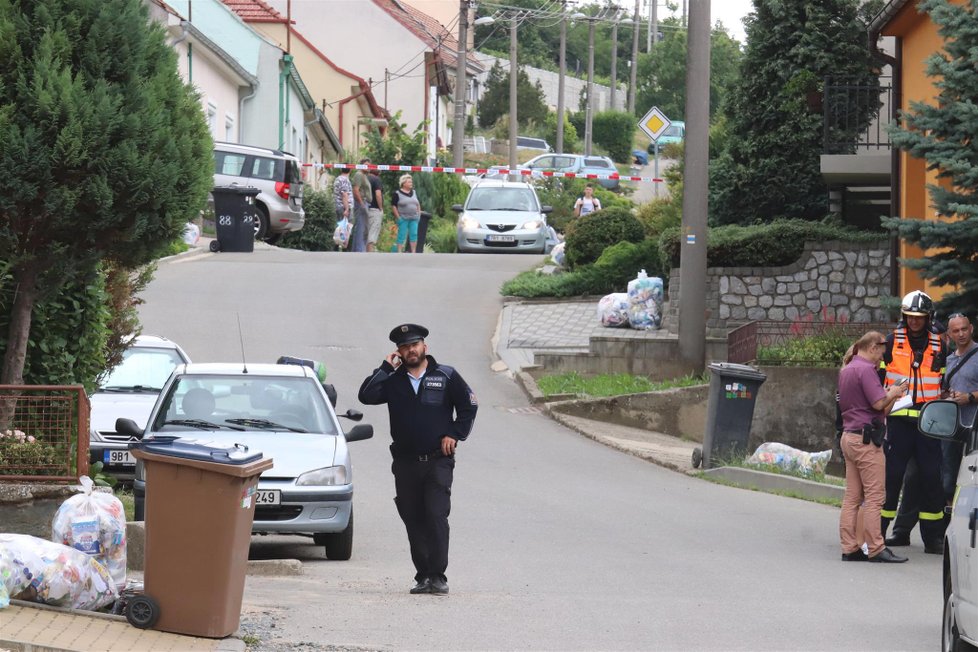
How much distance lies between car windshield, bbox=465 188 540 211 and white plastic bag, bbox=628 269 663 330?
39.6 ft

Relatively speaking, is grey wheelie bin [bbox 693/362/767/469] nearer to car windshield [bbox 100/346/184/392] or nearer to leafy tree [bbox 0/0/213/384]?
car windshield [bbox 100/346/184/392]

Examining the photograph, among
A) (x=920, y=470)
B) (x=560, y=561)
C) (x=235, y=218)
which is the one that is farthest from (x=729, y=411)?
(x=235, y=218)

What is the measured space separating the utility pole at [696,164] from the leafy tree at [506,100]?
64.6 m

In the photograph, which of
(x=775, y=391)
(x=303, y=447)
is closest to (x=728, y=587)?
(x=303, y=447)

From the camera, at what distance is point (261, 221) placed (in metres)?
34.9

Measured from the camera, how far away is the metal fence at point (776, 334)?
62.3 ft

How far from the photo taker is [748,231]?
2203cm

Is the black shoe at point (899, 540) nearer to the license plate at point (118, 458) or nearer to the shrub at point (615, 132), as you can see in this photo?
the license plate at point (118, 458)

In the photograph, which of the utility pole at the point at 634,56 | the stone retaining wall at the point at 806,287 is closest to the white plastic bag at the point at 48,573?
the stone retaining wall at the point at 806,287

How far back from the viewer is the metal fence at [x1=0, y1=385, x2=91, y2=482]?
31.7 feet

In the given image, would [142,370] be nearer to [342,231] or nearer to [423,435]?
[423,435]

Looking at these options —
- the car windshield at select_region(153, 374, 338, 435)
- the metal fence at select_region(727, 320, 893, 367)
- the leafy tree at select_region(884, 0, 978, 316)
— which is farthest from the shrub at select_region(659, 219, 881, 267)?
the car windshield at select_region(153, 374, 338, 435)

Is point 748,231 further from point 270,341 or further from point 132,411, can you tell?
point 132,411

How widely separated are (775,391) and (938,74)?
5354 millimetres
